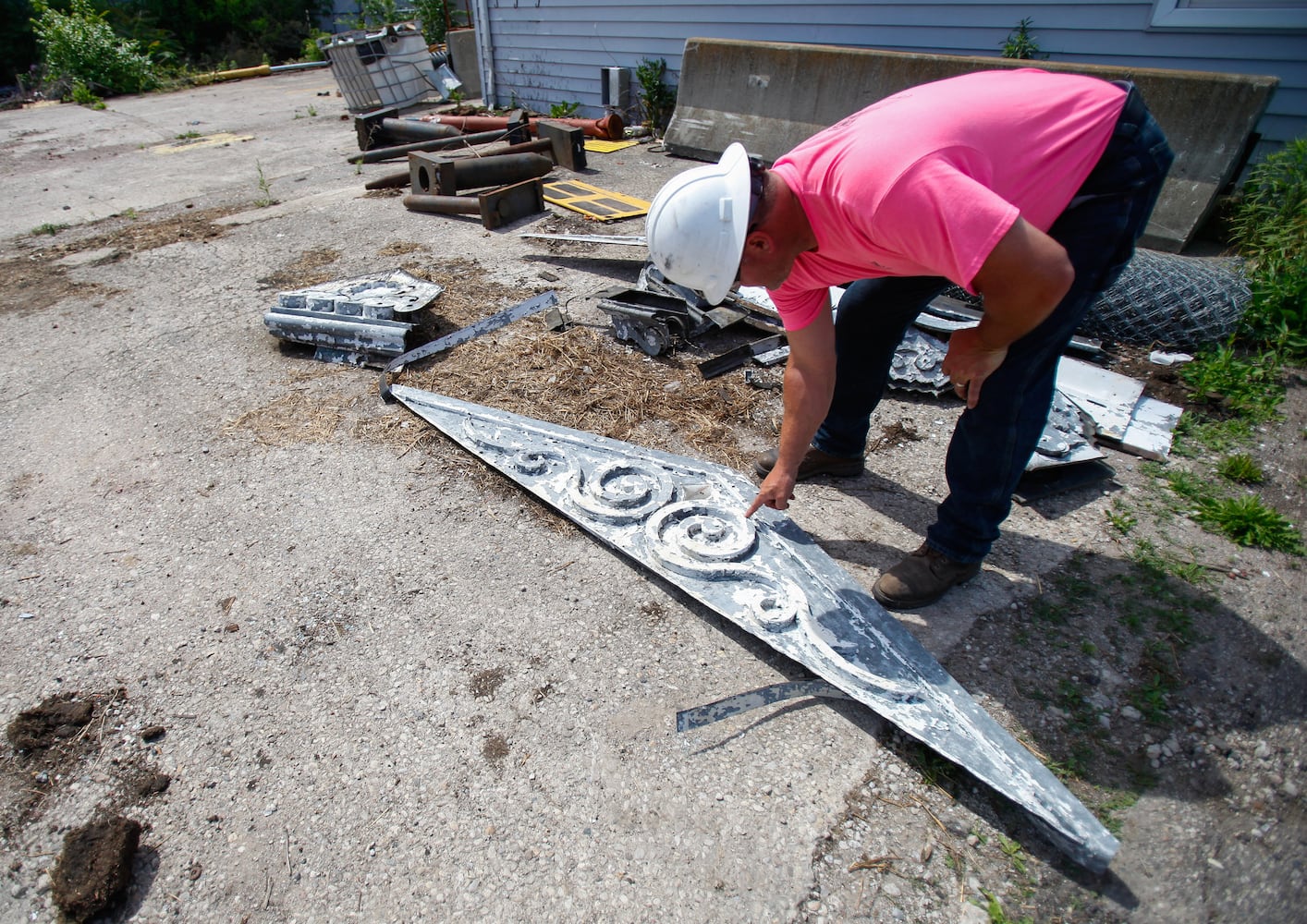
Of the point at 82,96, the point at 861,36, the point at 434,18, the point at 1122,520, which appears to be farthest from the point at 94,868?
the point at 82,96

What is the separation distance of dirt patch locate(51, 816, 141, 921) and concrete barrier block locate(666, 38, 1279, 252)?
248 inches

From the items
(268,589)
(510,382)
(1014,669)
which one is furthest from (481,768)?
(510,382)

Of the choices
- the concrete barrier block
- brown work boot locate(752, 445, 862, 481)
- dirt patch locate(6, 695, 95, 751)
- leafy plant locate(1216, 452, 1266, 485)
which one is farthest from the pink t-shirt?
the concrete barrier block

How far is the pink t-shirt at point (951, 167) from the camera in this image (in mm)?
1438

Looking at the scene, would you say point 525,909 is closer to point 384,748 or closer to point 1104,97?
point 384,748

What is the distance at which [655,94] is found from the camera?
841 centimetres

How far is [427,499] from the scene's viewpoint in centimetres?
289

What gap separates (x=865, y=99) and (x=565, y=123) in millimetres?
3630

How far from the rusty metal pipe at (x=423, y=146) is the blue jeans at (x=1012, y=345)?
21.8 ft

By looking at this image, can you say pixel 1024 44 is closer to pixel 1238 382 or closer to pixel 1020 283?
pixel 1238 382

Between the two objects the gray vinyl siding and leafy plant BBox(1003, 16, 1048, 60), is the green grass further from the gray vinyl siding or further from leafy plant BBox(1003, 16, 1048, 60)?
leafy plant BBox(1003, 16, 1048, 60)

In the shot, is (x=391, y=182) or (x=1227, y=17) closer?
(x=1227, y=17)

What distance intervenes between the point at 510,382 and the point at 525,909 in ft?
8.44

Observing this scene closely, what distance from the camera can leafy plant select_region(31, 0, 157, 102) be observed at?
13141 millimetres
